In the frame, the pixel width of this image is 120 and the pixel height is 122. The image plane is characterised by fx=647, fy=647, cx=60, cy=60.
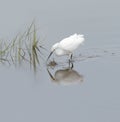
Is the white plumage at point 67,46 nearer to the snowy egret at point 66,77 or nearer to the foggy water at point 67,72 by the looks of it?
the foggy water at point 67,72

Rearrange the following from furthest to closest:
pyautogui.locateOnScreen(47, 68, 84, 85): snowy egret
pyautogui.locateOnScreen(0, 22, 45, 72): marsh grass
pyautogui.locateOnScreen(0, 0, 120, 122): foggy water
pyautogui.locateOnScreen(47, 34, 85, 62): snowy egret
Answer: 1. pyautogui.locateOnScreen(0, 22, 45, 72): marsh grass
2. pyautogui.locateOnScreen(47, 34, 85, 62): snowy egret
3. pyautogui.locateOnScreen(47, 68, 84, 85): snowy egret
4. pyautogui.locateOnScreen(0, 0, 120, 122): foggy water

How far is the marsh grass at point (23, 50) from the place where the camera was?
27.1 ft

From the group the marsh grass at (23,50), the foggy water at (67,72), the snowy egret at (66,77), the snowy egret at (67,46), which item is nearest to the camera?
the foggy water at (67,72)

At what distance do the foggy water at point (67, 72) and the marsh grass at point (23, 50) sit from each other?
128mm

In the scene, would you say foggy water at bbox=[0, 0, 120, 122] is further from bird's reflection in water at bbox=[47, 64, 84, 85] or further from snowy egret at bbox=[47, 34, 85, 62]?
snowy egret at bbox=[47, 34, 85, 62]

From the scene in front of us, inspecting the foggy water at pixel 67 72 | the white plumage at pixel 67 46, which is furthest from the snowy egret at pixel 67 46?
the foggy water at pixel 67 72

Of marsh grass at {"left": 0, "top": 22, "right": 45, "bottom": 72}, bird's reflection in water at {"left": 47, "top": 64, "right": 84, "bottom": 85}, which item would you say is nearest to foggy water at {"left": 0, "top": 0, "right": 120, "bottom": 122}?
bird's reflection in water at {"left": 47, "top": 64, "right": 84, "bottom": 85}

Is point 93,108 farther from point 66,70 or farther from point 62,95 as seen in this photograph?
point 66,70

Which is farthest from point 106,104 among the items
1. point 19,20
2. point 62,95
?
point 19,20

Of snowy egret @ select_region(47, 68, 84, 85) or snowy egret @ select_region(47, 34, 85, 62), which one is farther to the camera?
snowy egret @ select_region(47, 34, 85, 62)

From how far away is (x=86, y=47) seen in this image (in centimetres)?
854

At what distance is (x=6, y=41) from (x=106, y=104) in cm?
256

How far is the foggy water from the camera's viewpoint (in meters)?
6.74

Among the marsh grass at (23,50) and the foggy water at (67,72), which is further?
the marsh grass at (23,50)
